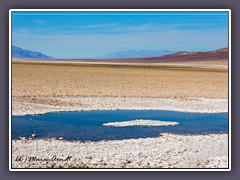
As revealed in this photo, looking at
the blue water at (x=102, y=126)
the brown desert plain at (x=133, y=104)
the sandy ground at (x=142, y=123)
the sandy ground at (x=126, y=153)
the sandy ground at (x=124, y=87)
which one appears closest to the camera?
the sandy ground at (x=126, y=153)

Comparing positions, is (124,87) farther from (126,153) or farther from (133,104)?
(126,153)

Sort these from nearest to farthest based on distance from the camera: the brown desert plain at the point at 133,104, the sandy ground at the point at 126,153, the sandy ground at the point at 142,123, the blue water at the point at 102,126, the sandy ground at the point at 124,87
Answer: the sandy ground at the point at 126,153 → the brown desert plain at the point at 133,104 → the blue water at the point at 102,126 → the sandy ground at the point at 142,123 → the sandy ground at the point at 124,87

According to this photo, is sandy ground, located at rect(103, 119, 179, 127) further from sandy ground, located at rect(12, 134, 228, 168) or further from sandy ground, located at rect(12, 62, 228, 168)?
sandy ground, located at rect(12, 134, 228, 168)

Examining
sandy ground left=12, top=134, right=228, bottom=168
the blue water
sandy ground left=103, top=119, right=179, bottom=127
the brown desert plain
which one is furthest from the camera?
sandy ground left=103, top=119, right=179, bottom=127

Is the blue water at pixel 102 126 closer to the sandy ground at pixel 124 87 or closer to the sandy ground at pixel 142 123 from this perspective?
the sandy ground at pixel 142 123

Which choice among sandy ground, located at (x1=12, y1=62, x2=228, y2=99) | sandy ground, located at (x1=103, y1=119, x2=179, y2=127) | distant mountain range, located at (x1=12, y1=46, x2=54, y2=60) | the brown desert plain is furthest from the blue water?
sandy ground, located at (x1=12, y1=62, x2=228, y2=99)

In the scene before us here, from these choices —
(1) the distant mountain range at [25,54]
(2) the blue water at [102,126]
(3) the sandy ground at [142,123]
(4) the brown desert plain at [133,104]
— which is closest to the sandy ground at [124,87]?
(4) the brown desert plain at [133,104]

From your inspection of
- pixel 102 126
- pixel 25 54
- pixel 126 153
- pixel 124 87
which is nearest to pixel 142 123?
pixel 102 126

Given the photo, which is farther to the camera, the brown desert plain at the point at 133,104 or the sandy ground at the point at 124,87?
the sandy ground at the point at 124,87
